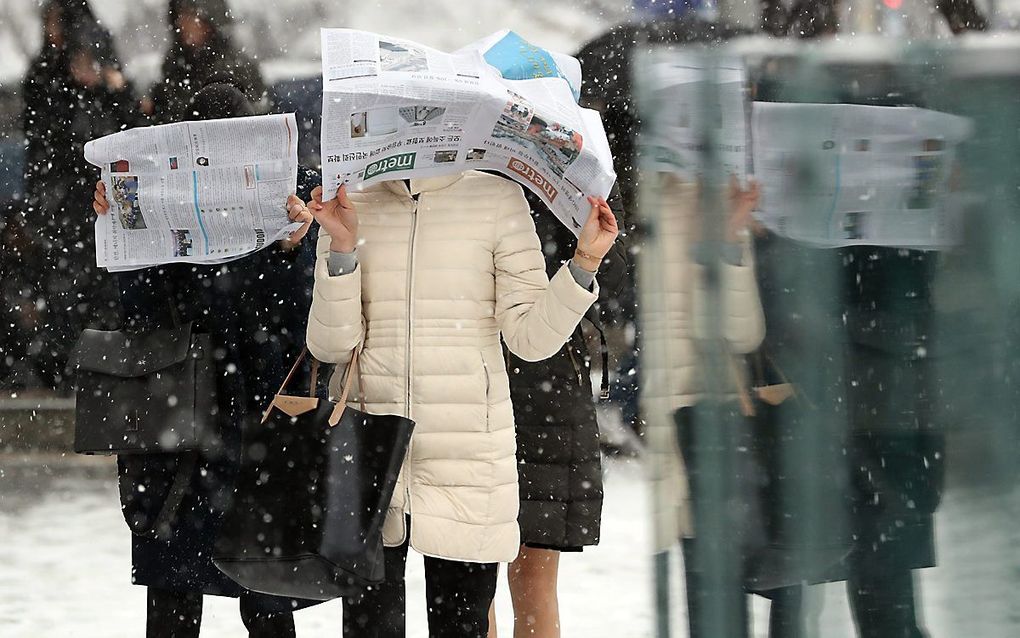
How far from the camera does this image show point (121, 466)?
3127mm

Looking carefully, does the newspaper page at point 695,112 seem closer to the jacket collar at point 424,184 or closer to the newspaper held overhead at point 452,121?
the newspaper held overhead at point 452,121

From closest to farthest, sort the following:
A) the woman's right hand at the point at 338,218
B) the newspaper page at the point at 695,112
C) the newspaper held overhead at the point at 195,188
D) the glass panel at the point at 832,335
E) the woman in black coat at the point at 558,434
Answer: the glass panel at the point at 832,335, the newspaper page at the point at 695,112, the woman's right hand at the point at 338,218, the newspaper held overhead at the point at 195,188, the woman in black coat at the point at 558,434

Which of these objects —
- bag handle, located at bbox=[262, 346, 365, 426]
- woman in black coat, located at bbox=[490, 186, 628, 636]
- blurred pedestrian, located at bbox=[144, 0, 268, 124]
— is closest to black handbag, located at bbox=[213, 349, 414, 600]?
bag handle, located at bbox=[262, 346, 365, 426]

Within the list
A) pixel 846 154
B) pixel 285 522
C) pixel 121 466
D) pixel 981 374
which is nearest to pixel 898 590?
pixel 981 374

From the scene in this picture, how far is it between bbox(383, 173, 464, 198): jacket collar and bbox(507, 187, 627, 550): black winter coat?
528 millimetres

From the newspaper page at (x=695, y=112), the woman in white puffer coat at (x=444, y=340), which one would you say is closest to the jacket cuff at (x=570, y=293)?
the woman in white puffer coat at (x=444, y=340)

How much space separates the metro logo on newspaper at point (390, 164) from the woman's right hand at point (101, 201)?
733mm

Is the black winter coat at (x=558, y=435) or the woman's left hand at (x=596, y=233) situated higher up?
the woman's left hand at (x=596, y=233)

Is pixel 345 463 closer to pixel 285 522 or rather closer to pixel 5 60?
pixel 285 522

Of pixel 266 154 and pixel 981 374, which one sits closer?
pixel 981 374

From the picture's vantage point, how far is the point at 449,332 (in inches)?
106

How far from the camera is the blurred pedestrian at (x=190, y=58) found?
327 cm

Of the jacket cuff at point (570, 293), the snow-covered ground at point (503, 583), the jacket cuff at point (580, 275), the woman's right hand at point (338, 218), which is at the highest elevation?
the woman's right hand at point (338, 218)

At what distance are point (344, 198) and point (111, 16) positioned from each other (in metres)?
5.16
